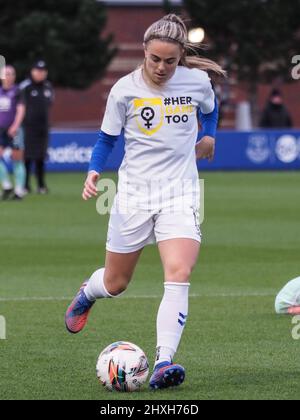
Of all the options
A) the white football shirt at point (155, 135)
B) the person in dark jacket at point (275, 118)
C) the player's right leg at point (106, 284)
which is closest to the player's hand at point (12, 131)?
the person in dark jacket at point (275, 118)

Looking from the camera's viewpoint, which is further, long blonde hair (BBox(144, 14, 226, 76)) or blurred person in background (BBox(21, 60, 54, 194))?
blurred person in background (BBox(21, 60, 54, 194))

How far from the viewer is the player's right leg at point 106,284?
8234mm

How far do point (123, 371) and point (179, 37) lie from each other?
79.1 inches

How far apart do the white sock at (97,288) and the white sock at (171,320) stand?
682mm

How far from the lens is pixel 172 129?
806cm

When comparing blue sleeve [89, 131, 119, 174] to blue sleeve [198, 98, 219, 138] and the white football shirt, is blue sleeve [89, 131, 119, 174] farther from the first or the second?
blue sleeve [198, 98, 219, 138]

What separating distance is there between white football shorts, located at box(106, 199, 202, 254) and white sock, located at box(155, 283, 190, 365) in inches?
13.1

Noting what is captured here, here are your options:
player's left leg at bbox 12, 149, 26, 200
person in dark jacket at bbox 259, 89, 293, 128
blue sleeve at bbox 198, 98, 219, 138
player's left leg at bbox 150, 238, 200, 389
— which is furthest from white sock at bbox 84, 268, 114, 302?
person in dark jacket at bbox 259, 89, 293, 128

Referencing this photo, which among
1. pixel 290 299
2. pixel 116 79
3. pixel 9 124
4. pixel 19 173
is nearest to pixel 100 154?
pixel 290 299

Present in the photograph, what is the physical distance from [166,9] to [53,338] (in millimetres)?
40313

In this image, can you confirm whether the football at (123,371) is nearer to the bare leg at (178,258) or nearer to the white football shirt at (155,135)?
the bare leg at (178,258)

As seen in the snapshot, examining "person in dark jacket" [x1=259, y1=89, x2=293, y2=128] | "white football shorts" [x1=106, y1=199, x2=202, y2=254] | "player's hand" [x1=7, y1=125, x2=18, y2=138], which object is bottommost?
"white football shorts" [x1=106, y1=199, x2=202, y2=254]

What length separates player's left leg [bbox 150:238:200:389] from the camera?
25.5 ft
